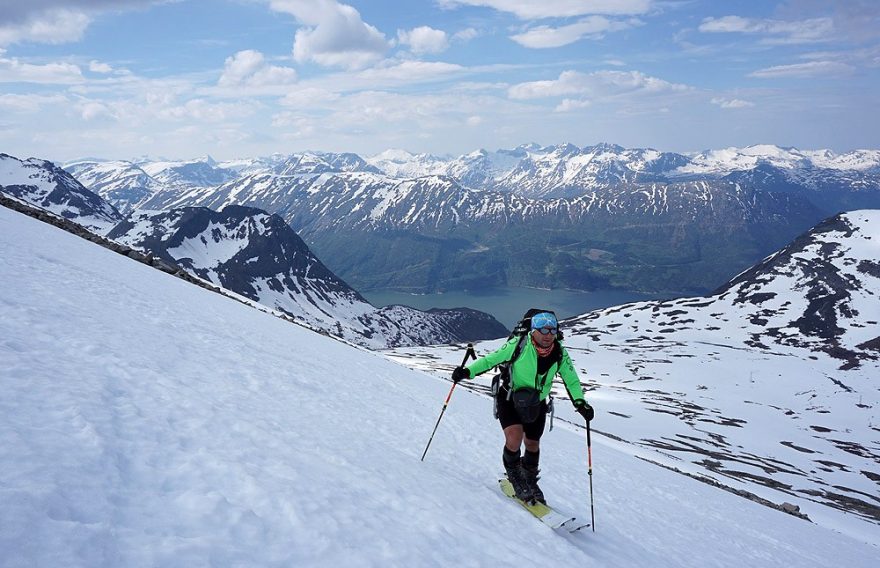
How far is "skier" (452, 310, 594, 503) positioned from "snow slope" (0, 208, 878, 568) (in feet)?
2.34

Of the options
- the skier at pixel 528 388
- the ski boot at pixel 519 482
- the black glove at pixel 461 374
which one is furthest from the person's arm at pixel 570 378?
the black glove at pixel 461 374

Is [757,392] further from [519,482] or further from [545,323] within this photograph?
[545,323]

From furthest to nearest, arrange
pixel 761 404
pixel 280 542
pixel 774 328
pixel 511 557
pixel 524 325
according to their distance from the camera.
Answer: pixel 774 328, pixel 761 404, pixel 524 325, pixel 511 557, pixel 280 542

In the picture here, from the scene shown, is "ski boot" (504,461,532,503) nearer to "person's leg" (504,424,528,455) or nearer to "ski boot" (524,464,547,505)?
"ski boot" (524,464,547,505)

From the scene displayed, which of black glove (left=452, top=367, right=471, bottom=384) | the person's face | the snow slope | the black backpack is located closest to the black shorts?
the black backpack

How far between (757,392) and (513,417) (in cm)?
11731

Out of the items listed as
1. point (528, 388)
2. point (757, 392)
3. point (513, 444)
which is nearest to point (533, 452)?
point (513, 444)

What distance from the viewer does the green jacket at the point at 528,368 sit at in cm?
902

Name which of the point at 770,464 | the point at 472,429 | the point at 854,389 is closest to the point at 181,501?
the point at 472,429

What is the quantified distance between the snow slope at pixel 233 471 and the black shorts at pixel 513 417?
133cm

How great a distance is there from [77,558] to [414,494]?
4.49 metres

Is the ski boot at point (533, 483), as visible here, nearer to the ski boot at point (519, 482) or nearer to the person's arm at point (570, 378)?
the ski boot at point (519, 482)

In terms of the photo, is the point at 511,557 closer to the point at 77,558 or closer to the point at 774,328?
the point at 77,558

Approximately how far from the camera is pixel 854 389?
111 meters
